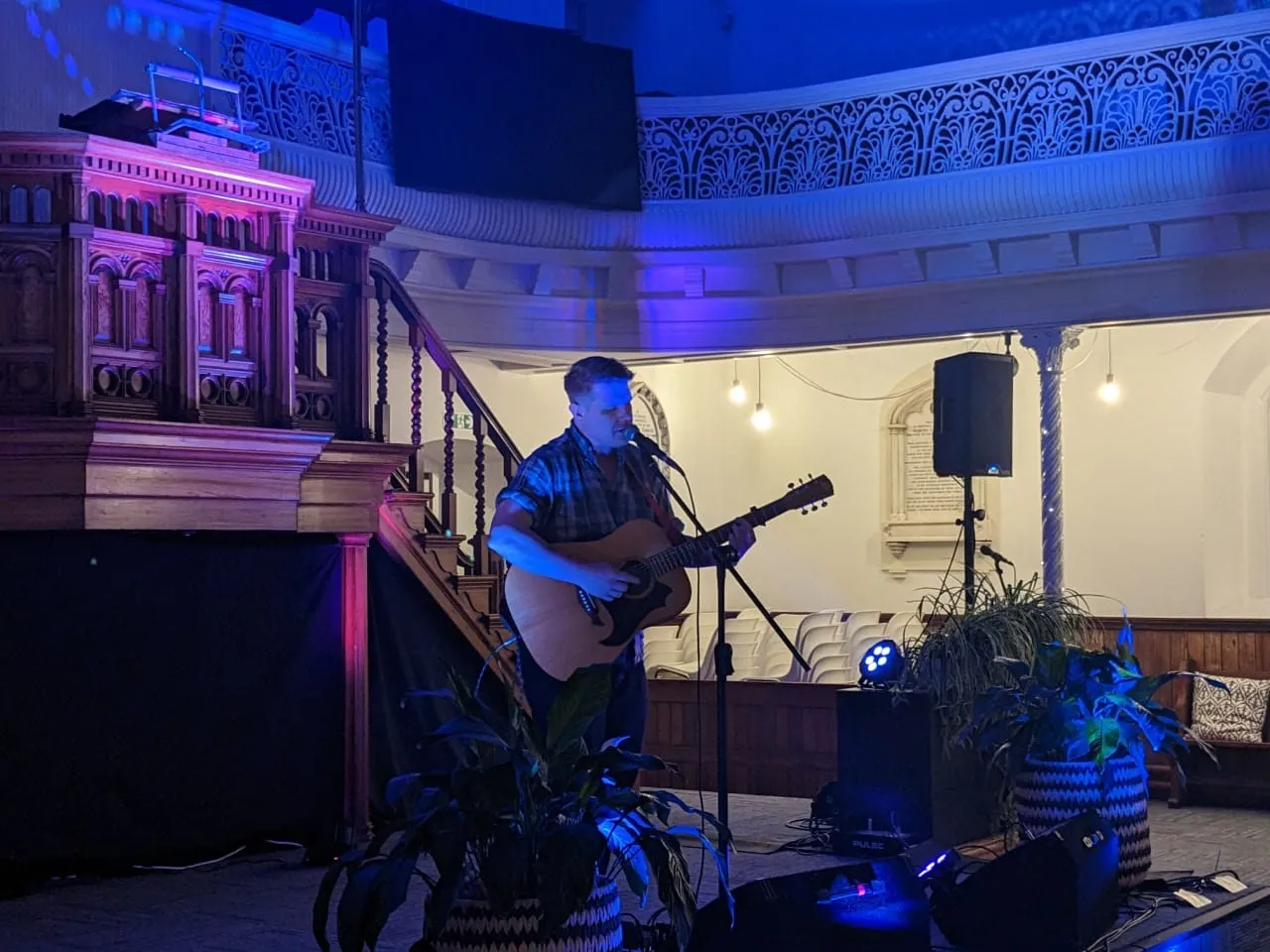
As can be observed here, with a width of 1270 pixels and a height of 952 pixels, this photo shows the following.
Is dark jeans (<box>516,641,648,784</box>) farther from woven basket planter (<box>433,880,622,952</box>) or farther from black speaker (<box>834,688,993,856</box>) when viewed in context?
Result: black speaker (<box>834,688,993,856</box>)

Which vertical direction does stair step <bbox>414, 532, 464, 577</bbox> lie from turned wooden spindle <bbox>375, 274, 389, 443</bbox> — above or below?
below

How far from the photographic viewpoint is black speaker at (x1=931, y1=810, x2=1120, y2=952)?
3676 millimetres

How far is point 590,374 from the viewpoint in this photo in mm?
3986

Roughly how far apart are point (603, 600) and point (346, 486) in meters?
1.93

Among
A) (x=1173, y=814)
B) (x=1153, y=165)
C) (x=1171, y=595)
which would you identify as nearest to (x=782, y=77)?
(x=1153, y=165)

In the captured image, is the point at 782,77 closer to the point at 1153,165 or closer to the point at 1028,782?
the point at 1153,165

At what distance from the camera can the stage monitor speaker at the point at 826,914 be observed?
11.2 feet

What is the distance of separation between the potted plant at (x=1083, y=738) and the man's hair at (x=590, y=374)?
163cm

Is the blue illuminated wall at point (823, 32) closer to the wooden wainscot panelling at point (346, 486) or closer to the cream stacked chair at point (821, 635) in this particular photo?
the cream stacked chair at point (821, 635)

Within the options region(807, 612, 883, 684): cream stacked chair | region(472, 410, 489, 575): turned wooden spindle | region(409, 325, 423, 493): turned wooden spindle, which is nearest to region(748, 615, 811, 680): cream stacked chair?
region(807, 612, 883, 684): cream stacked chair

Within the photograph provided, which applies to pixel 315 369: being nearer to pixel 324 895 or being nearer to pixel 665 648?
pixel 324 895

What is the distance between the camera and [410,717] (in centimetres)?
629

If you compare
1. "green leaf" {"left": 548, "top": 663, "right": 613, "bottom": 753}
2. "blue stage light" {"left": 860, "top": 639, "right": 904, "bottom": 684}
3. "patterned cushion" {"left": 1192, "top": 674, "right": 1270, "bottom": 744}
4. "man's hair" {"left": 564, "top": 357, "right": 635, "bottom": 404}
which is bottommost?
"patterned cushion" {"left": 1192, "top": 674, "right": 1270, "bottom": 744}

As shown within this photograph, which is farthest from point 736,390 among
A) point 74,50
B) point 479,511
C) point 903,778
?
point 903,778
